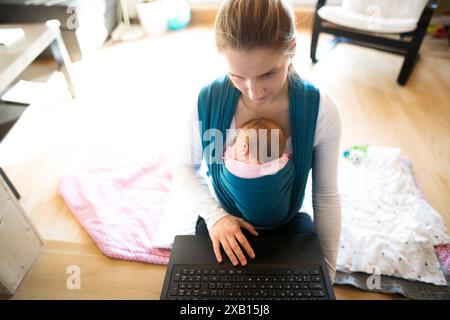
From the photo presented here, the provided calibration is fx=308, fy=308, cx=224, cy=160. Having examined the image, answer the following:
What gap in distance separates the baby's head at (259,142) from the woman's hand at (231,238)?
0.18 metres

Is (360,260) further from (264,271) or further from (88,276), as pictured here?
(88,276)

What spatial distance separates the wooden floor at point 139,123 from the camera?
110 centimetres

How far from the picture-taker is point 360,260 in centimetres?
107

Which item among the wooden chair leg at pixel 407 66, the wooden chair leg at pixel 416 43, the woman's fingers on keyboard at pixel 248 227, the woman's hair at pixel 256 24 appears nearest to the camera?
the woman's hair at pixel 256 24

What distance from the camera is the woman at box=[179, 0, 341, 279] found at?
58cm

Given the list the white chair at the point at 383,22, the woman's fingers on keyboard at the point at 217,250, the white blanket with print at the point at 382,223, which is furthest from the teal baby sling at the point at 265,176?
the white chair at the point at 383,22

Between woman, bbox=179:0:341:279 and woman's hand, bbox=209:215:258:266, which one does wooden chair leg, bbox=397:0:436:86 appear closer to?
woman, bbox=179:0:341:279

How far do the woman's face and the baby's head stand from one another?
68 millimetres

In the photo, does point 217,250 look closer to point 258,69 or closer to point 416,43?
point 258,69

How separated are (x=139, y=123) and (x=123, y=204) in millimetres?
621

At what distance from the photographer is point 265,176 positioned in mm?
693

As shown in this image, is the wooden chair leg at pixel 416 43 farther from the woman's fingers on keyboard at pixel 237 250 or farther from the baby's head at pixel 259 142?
the woman's fingers on keyboard at pixel 237 250
